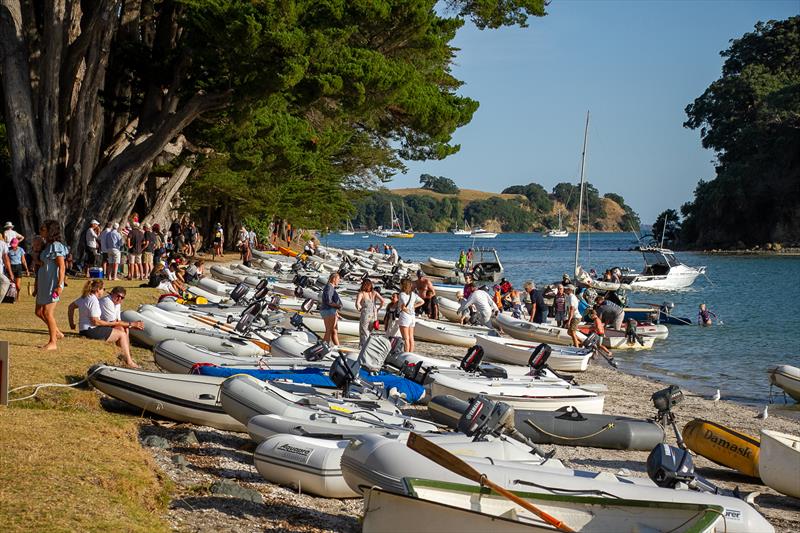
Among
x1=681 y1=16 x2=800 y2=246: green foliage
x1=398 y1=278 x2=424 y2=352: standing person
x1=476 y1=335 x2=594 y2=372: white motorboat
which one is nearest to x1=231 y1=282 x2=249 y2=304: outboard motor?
x1=398 y1=278 x2=424 y2=352: standing person

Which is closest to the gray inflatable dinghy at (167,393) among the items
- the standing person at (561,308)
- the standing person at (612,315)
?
the standing person at (561,308)

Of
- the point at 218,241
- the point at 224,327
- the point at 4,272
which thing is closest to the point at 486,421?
the point at 224,327

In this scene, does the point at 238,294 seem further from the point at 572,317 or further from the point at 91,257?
the point at 572,317

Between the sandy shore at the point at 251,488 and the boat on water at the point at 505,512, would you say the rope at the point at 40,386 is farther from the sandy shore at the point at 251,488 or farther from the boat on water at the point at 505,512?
the boat on water at the point at 505,512

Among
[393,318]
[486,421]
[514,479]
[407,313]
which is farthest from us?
[393,318]

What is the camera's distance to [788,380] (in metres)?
18.1

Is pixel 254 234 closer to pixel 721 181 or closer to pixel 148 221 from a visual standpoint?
pixel 148 221

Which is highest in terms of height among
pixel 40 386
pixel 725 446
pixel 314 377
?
pixel 40 386

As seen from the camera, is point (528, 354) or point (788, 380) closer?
point (788, 380)

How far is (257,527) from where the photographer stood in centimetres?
837

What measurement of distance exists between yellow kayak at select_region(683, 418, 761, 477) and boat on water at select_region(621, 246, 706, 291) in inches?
1452

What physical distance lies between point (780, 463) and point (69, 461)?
25.8 feet

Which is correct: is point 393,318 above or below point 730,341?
above

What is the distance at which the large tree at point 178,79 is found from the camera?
75.3 feet
